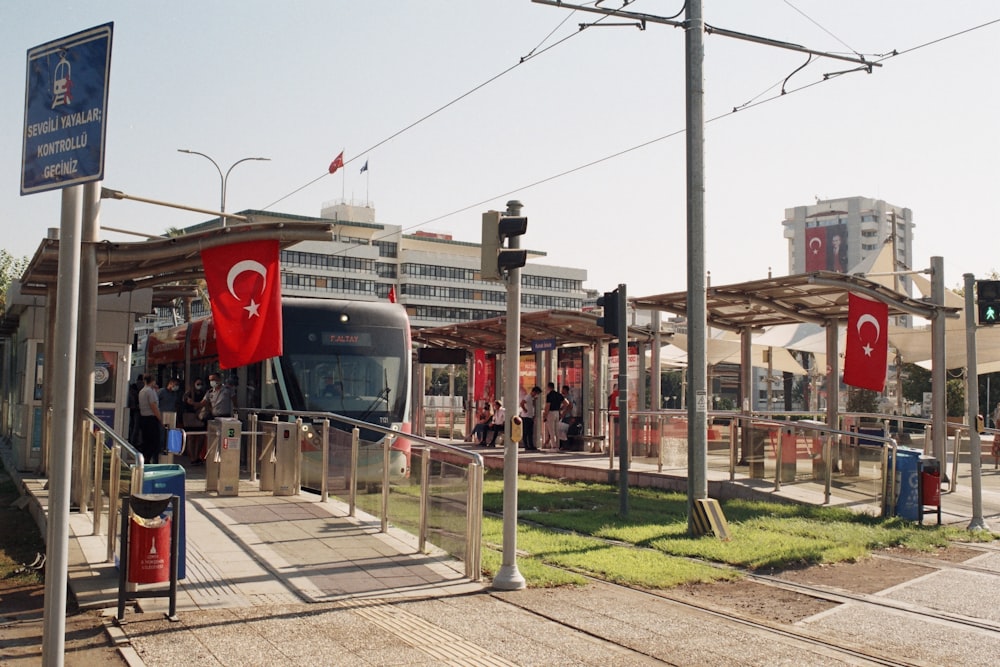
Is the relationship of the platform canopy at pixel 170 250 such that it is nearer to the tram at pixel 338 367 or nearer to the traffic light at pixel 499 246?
the traffic light at pixel 499 246

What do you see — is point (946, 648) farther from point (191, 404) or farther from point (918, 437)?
point (191, 404)

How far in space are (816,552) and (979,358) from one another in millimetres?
21420

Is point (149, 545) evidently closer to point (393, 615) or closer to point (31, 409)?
point (393, 615)

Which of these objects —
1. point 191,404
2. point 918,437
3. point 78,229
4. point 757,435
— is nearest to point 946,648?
point 78,229

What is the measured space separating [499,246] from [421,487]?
2733mm

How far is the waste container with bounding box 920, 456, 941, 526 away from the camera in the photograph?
14219 millimetres

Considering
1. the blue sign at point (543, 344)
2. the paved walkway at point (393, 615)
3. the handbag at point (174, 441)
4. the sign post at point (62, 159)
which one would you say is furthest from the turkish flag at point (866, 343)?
the sign post at point (62, 159)

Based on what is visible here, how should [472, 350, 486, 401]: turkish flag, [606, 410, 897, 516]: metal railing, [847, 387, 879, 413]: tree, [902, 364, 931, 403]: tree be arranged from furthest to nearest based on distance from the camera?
[902, 364, 931, 403]: tree, [847, 387, 879, 413]: tree, [472, 350, 486, 401]: turkish flag, [606, 410, 897, 516]: metal railing

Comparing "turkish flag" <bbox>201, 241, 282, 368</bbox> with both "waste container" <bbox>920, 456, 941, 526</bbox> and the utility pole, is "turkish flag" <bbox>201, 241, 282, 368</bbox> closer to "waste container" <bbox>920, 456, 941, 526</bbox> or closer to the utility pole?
the utility pole

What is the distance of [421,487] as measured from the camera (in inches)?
423

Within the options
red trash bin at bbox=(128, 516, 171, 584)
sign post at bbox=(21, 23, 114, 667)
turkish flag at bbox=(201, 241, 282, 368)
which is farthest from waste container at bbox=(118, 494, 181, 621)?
turkish flag at bbox=(201, 241, 282, 368)

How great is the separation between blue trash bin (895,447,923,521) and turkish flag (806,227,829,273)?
173536 mm

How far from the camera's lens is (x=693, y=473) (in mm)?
12594

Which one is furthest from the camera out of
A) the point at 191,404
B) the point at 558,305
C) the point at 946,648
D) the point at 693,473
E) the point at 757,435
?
the point at 558,305
